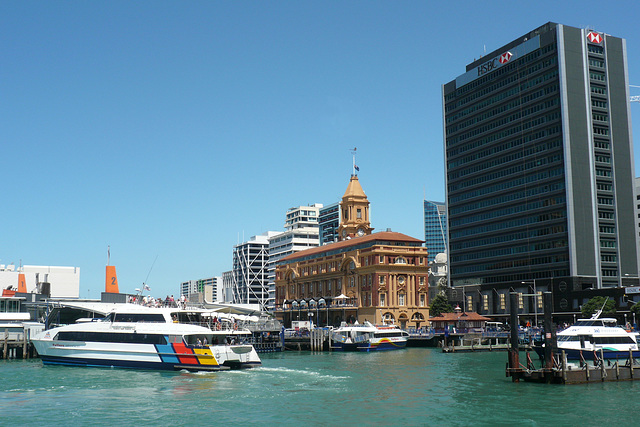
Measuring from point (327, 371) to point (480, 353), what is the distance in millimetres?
37277

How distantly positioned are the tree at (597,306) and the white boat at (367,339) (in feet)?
120

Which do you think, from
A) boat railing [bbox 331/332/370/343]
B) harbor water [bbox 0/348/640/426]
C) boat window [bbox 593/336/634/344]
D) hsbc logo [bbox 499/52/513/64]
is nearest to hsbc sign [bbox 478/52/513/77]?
hsbc logo [bbox 499/52/513/64]

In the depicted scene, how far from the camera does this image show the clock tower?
554ft

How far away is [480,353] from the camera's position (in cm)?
9425

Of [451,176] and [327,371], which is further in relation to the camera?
[451,176]

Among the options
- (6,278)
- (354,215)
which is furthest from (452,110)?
(6,278)

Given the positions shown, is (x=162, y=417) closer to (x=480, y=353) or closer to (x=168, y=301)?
(x=168, y=301)

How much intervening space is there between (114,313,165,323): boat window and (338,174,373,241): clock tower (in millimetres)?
106486

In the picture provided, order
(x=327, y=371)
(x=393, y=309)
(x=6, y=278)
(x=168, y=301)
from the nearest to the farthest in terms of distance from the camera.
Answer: (x=327, y=371), (x=168, y=301), (x=393, y=309), (x=6, y=278)

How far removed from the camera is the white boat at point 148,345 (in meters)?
60.5

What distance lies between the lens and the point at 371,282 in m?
137

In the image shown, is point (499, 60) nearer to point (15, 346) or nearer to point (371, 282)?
point (371, 282)

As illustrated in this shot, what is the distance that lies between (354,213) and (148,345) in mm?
111958

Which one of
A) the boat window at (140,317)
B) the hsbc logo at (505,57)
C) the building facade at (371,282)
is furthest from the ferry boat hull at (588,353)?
the hsbc logo at (505,57)
